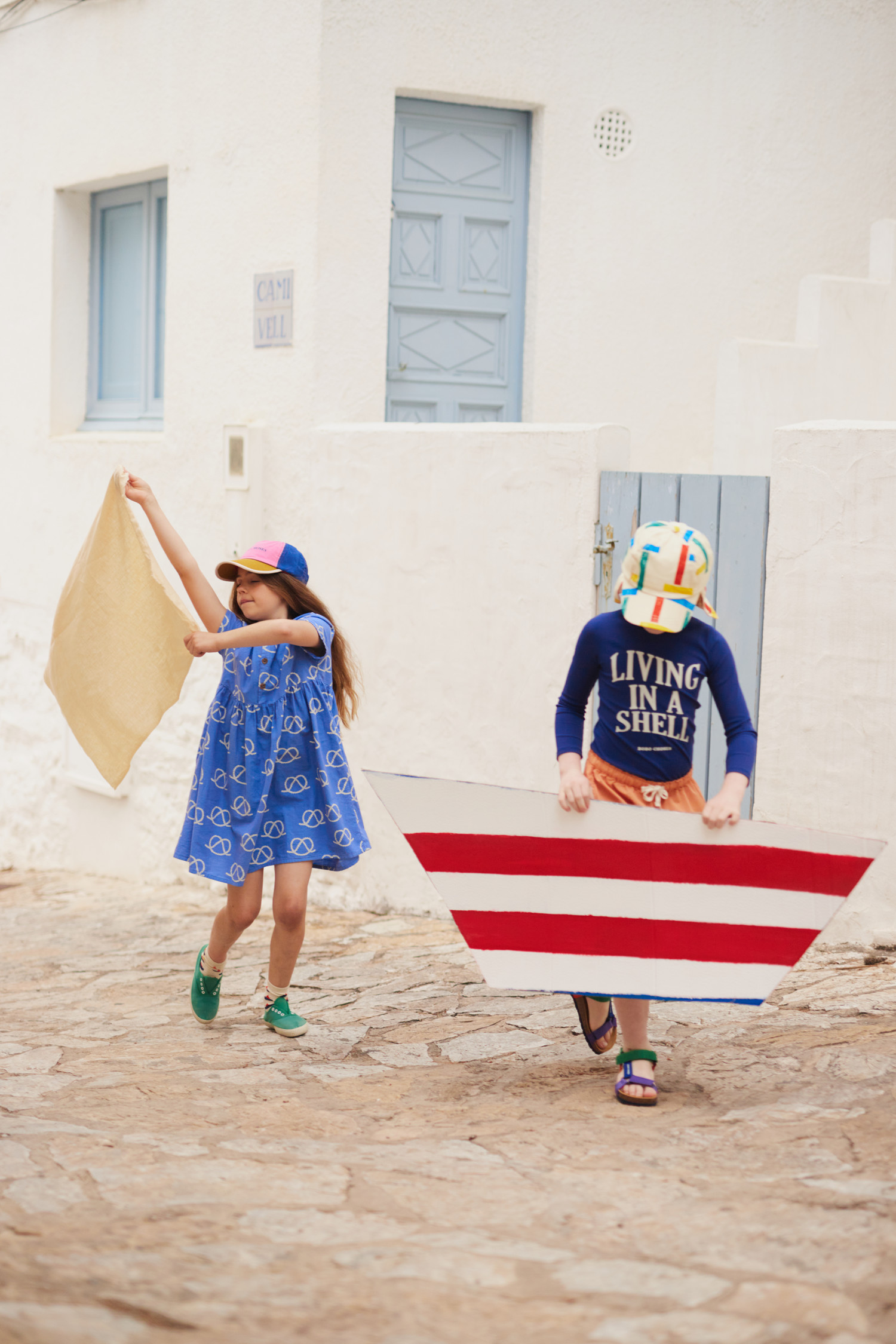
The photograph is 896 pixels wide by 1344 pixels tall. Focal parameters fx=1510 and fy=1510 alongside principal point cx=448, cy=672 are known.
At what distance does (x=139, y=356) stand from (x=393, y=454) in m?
2.65

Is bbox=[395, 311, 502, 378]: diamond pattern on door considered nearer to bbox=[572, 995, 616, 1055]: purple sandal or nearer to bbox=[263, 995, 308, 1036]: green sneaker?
→ bbox=[263, 995, 308, 1036]: green sneaker

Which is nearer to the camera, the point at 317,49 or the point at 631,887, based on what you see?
the point at 631,887

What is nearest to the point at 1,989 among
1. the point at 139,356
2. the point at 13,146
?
the point at 139,356

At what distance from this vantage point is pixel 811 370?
7.77 meters

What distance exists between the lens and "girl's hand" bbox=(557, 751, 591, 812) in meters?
3.84

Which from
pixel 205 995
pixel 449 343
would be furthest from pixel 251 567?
pixel 449 343

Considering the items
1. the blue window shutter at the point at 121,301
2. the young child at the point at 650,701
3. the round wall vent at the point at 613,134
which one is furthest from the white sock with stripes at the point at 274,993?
the round wall vent at the point at 613,134

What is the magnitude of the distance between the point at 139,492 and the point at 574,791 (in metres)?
1.76

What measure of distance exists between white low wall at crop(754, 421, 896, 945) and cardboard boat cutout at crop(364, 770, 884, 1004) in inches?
66.6

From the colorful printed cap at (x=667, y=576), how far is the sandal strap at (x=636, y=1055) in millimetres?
1097

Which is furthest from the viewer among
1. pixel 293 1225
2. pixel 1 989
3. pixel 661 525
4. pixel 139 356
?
pixel 139 356

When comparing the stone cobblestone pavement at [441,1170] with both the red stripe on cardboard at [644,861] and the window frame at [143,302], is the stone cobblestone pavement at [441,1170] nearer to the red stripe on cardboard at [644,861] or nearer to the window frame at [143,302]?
the red stripe on cardboard at [644,861]

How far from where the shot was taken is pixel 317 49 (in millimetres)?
6934

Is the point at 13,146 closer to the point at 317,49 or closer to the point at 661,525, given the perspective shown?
the point at 317,49
